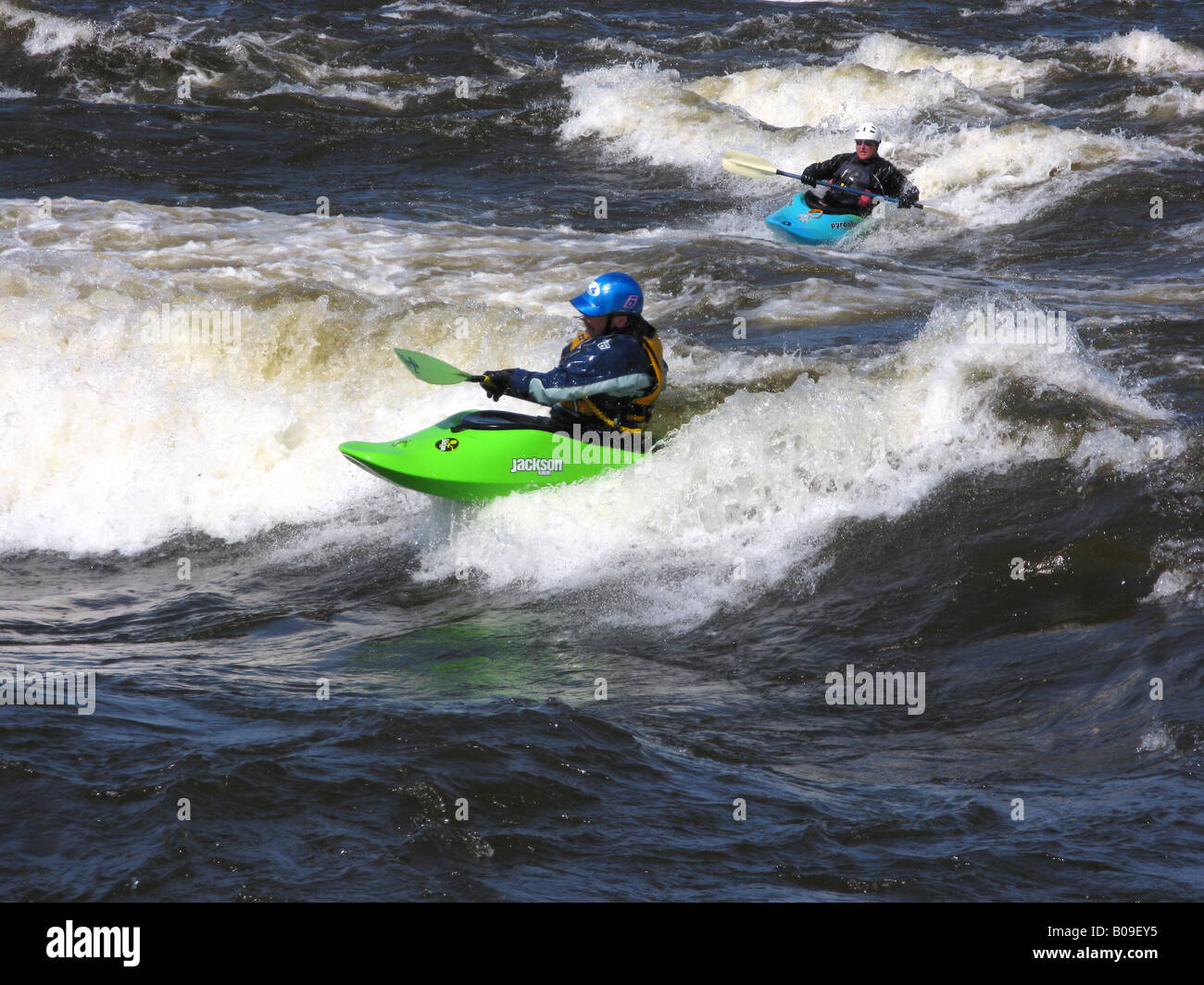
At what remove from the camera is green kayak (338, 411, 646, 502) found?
6.35m

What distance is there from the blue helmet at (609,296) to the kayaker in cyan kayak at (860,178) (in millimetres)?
6648

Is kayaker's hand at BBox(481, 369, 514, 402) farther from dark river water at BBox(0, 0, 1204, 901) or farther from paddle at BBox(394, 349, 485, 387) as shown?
dark river water at BBox(0, 0, 1204, 901)

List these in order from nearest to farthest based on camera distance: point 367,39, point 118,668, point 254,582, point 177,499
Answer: point 118,668 < point 254,582 < point 177,499 < point 367,39

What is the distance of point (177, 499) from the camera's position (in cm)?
753

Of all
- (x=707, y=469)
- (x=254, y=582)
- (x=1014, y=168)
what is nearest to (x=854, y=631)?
(x=707, y=469)

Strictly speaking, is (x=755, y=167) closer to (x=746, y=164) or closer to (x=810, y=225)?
(x=746, y=164)

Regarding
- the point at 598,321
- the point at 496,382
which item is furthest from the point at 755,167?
the point at 496,382

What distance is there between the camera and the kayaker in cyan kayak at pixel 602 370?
246 inches

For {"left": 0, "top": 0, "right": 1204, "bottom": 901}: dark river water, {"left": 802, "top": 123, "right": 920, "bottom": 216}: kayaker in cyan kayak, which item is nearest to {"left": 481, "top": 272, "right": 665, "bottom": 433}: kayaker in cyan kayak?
{"left": 0, "top": 0, "right": 1204, "bottom": 901}: dark river water

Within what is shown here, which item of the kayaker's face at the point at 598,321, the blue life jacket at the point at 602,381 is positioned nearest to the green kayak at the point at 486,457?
the blue life jacket at the point at 602,381

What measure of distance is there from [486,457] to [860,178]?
25.1 ft

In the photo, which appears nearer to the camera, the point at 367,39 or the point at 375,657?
the point at 375,657

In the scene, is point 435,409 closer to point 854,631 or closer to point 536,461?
point 536,461

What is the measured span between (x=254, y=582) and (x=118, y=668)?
55.2 inches
